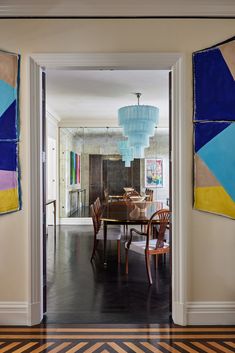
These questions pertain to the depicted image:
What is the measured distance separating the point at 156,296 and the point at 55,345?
128cm

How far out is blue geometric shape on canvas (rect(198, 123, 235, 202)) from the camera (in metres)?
2.61

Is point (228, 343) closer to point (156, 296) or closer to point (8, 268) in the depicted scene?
point (156, 296)

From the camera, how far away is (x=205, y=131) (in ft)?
8.69

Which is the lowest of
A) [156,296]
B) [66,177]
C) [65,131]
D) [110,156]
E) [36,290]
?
[156,296]

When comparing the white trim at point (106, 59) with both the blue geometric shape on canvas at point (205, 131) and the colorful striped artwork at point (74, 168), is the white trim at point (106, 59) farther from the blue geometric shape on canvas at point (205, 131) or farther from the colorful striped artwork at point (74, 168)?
the colorful striped artwork at point (74, 168)

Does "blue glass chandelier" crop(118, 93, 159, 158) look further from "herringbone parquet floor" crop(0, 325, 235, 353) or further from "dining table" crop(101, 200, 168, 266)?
"herringbone parquet floor" crop(0, 325, 235, 353)

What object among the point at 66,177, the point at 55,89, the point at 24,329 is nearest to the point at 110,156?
the point at 66,177

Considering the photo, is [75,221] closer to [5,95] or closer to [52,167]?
[52,167]

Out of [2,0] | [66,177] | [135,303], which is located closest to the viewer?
[2,0]

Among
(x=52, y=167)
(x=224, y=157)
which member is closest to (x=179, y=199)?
(x=224, y=157)

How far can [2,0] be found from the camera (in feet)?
8.45

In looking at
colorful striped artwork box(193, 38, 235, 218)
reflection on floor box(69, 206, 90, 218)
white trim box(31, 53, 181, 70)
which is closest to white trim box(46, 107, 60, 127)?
reflection on floor box(69, 206, 90, 218)

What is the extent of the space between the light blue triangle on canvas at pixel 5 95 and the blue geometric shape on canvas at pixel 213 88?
1.57m

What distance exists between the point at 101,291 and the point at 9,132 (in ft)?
6.35
